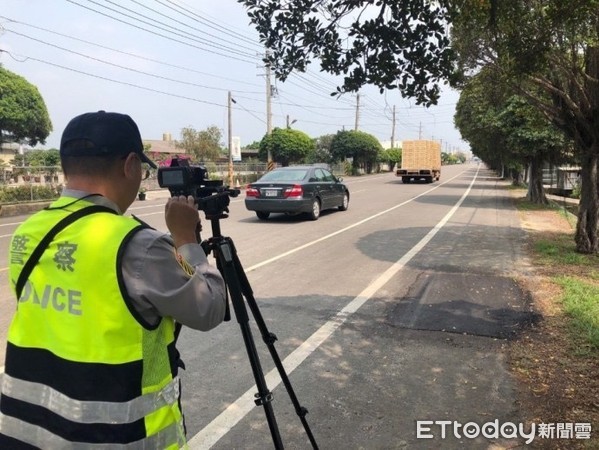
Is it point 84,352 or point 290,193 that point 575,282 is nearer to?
point 84,352

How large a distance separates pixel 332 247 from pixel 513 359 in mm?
5336

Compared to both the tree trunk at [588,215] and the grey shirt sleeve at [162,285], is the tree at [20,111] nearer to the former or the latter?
the tree trunk at [588,215]

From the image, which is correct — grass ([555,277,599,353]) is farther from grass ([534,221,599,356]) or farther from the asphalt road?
the asphalt road

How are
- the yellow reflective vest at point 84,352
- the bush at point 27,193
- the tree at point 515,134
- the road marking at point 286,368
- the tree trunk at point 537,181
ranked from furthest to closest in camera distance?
the tree trunk at point 537,181 → the tree at point 515,134 → the bush at point 27,193 → the road marking at point 286,368 → the yellow reflective vest at point 84,352

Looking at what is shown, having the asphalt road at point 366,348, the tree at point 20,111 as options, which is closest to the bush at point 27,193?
the asphalt road at point 366,348

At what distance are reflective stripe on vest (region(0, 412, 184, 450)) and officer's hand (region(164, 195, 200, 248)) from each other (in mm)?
579

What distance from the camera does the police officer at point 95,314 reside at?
1.34 meters

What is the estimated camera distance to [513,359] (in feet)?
13.5

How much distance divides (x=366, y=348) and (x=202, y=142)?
139ft

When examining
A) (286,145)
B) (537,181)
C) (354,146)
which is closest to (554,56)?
(537,181)

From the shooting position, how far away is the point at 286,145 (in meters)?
37.3

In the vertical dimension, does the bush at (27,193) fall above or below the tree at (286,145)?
below

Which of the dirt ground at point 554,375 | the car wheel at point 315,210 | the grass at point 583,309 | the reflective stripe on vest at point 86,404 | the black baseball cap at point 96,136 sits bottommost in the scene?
the dirt ground at point 554,375

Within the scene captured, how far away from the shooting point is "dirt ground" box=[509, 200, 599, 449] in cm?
318
